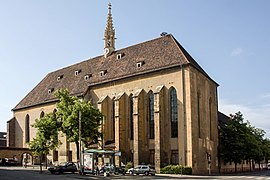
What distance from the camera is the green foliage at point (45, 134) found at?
Result: 52.5m

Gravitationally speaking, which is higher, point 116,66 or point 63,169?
point 116,66

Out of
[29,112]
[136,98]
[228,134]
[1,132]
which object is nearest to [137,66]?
[136,98]

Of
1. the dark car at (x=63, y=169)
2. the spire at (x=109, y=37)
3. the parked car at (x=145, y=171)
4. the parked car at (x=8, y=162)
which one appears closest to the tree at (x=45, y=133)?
the dark car at (x=63, y=169)

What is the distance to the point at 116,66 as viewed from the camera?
208 ft

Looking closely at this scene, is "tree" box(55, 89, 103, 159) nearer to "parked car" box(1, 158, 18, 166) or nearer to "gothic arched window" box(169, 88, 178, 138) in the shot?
"gothic arched window" box(169, 88, 178, 138)

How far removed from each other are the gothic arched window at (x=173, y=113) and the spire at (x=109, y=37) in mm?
21028

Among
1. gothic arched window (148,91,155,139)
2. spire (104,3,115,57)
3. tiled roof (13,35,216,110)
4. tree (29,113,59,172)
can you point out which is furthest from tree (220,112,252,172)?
tree (29,113,59,172)

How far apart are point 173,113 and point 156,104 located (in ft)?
8.90

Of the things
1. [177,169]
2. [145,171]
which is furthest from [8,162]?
[177,169]

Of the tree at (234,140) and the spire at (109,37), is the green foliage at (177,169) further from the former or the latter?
the spire at (109,37)

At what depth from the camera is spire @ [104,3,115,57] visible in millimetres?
70969

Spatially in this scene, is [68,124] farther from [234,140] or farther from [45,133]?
[234,140]

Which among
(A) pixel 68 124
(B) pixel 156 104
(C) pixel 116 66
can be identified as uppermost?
(C) pixel 116 66

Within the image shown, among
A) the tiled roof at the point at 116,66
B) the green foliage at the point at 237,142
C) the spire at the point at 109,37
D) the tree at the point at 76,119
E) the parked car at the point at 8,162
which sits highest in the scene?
the spire at the point at 109,37
